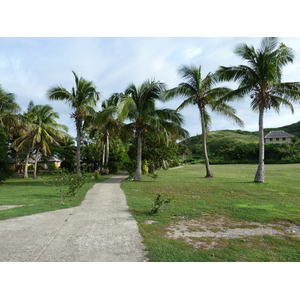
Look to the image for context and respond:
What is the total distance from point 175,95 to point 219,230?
13469mm

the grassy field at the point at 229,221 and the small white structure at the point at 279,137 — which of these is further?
the small white structure at the point at 279,137

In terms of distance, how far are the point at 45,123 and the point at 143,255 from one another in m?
24.0

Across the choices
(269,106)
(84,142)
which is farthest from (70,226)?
(84,142)

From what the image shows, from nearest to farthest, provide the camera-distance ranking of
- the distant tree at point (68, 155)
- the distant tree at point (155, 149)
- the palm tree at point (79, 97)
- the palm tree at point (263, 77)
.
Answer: the palm tree at point (263, 77), the palm tree at point (79, 97), the distant tree at point (155, 149), the distant tree at point (68, 155)

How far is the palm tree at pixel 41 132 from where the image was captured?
21.4 meters

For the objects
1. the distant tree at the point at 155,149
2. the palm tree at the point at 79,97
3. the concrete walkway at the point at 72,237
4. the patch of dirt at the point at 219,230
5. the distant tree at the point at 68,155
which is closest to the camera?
the concrete walkway at the point at 72,237

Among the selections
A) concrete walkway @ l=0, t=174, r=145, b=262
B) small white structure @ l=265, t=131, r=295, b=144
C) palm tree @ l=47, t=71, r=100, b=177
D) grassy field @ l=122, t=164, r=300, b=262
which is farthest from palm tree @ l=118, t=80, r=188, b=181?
small white structure @ l=265, t=131, r=295, b=144

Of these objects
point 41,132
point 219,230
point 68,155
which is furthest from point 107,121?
point 68,155

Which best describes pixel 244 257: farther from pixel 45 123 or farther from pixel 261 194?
pixel 45 123

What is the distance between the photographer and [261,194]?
980cm

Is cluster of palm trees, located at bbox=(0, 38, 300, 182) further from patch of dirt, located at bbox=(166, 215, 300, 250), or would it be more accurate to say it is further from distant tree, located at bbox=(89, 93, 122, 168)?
patch of dirt, located at bbox=(166, 215, 300, 250)

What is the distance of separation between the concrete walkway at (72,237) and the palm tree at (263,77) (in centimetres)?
1108

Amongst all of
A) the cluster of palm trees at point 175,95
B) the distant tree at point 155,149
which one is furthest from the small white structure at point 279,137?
the cluster of palm trees at point 175,95

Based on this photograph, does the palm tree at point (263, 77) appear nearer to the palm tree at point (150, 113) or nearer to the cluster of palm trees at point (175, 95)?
the cluster of palm trees at point (175, 95)
